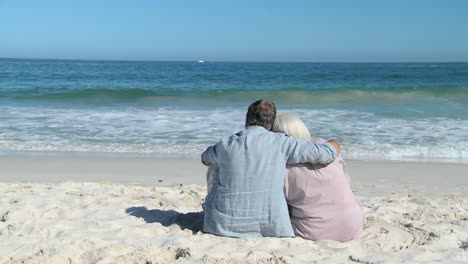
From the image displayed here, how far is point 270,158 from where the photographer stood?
141 inches

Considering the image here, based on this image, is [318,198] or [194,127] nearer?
[318,198]

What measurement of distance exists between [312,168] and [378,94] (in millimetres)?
17921

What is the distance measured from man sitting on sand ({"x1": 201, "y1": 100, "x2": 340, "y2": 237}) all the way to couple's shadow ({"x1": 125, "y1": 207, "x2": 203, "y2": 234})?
1.61 ft

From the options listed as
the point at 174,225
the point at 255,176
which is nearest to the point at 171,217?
the point at 174,225

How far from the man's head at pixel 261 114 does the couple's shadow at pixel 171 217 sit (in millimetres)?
971

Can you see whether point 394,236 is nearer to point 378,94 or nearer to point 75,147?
point 75,147

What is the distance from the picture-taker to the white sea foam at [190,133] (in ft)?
28.8

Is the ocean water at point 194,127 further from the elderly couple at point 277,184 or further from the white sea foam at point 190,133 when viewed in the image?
the elderly couple at point 277,184

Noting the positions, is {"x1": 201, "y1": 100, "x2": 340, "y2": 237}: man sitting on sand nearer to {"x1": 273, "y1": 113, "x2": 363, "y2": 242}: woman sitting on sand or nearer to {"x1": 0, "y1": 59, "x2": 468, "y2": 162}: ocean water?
{"x1": 273, "y1": 113, "x2": 363, "y2": 242}: woman sitting on sand

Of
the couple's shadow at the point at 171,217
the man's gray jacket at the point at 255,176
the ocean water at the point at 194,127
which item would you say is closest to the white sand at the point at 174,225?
the couple's shadow at the point at 171,217

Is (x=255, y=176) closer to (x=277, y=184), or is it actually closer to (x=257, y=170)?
(x=257, y=170)

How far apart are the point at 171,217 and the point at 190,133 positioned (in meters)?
5.86

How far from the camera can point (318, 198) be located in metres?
3.73

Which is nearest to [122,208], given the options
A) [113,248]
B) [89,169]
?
[113,248]
